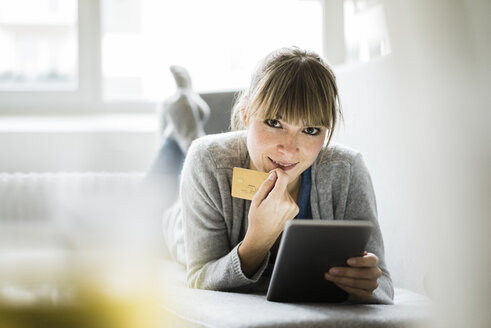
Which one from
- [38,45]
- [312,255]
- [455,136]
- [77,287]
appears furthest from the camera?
[38,45]

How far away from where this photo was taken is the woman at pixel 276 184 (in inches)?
35.8

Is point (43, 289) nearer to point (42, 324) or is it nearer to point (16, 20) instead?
point (42, 324)

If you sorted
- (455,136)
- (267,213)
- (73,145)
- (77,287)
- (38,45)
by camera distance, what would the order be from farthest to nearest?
(38,45)
(73,145)
(267,213)
(455,136)
(77,287)

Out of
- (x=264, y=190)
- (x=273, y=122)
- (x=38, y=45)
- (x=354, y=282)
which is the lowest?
(x=354, y=282)

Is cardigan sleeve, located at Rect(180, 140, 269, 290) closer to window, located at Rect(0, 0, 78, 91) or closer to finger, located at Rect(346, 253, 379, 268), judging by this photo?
finger, located at Rect(346, 253, 379, 268)

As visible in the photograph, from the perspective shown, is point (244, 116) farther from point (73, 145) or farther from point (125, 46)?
point (125, 46)

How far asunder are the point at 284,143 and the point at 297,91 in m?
0.10

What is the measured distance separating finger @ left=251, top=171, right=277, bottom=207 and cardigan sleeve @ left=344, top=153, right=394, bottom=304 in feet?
0.81

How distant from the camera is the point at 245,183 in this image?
0.96m

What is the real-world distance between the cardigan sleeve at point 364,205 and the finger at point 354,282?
0.13 metres

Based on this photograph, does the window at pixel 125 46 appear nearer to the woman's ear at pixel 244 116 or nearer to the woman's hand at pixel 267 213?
the woman's ear at pixel 244 116

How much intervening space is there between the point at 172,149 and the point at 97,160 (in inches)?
28.8

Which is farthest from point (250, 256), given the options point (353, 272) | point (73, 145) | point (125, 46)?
point (125, 46)

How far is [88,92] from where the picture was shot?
2.64 metres
